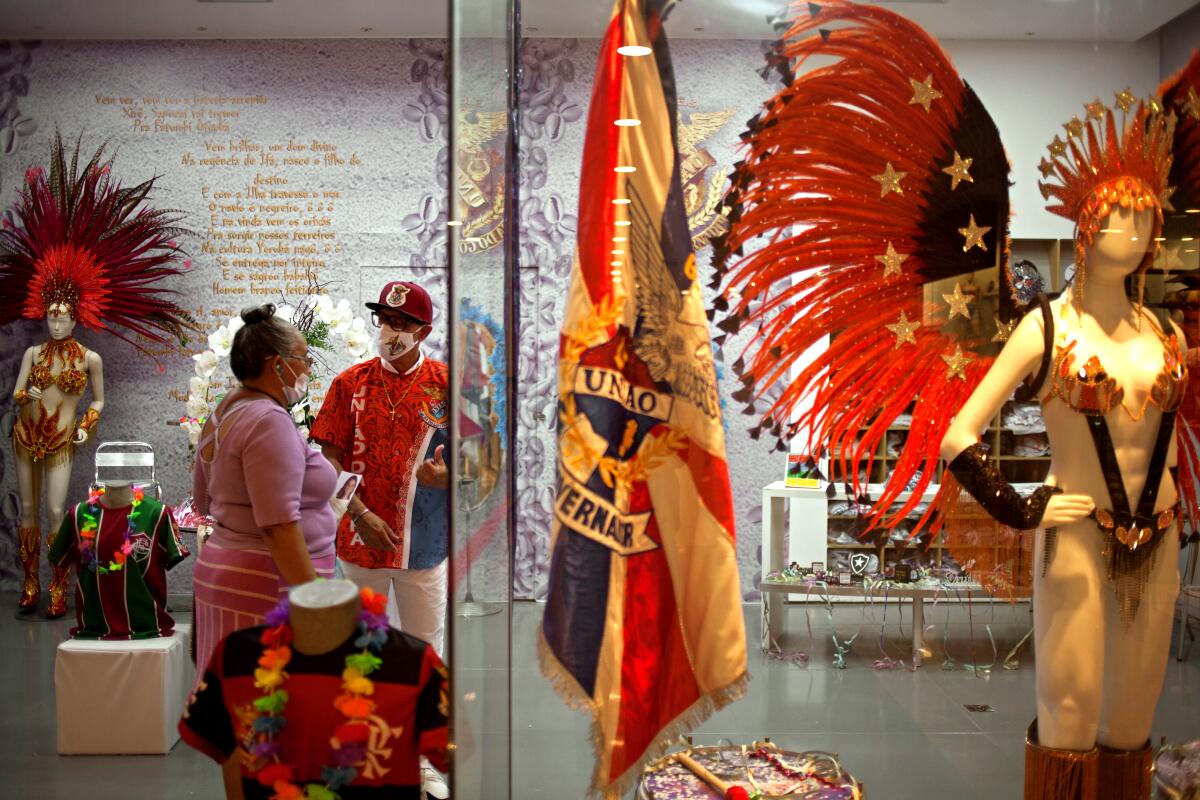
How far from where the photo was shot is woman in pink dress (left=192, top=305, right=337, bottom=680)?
8.40 ft

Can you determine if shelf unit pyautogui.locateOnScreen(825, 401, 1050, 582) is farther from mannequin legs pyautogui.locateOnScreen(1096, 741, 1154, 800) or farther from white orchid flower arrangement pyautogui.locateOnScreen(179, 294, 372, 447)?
white orchid flower arrangement pyautogui.locateOnScreen(179, 294, 372, 447)

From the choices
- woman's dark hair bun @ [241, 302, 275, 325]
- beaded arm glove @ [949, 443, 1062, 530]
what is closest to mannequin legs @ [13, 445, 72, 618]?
woman's dark hair bun @ [241, 302, 275, 325]

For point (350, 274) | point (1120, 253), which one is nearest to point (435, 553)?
point (1120, 253)

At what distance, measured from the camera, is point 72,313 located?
584 centimetres

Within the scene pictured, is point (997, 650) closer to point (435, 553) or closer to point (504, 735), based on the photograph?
point (504, 735)

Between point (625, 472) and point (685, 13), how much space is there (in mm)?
996

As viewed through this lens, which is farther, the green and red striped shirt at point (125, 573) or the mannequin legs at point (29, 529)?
the mannequin legs at point (29, 529)

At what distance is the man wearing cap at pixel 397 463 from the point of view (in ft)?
10.8

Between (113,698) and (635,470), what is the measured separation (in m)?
2.16

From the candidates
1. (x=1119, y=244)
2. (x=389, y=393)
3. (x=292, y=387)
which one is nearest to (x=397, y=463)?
(x=389, y=393)

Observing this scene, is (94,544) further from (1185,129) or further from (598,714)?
(1185,129)

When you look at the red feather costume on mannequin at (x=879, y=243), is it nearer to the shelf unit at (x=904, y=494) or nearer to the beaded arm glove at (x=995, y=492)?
Result: the shelf unit at (x=904, y=494)

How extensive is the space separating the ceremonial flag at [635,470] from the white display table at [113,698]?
1772 millimetres

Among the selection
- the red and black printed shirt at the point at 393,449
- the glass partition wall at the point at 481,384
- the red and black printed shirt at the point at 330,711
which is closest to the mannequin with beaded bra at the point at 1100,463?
the glass partition wall at the point at 481,384
